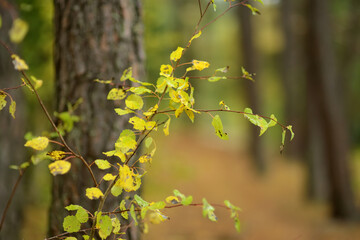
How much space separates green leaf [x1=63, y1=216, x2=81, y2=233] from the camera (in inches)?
54.8

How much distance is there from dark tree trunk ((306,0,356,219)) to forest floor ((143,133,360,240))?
0.57m

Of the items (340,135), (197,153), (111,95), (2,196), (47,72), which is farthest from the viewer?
(197,153)

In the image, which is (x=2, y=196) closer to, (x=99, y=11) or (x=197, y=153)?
(x=99, y=11)

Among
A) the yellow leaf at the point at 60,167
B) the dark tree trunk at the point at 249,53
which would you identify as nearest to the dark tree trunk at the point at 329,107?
the dark tree trunk at the point at 249,53

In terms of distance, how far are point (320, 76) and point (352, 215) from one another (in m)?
2.70

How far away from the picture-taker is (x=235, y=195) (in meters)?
9.62

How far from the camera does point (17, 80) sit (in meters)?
Answer: 4.26

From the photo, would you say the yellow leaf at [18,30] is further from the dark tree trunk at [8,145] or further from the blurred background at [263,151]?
the dark tree trunk at [8,145]

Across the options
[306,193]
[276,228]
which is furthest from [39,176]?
[306,193]

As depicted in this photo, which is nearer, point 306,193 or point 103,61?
point 103,61

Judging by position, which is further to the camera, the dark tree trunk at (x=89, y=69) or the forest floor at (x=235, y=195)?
the forest floor at (x=235, y=195)

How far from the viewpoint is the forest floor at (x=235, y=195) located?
623 centimetres

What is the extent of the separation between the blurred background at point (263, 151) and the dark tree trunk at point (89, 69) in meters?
0.30

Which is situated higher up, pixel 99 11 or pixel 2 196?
pixel 99 11
